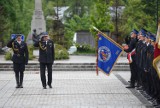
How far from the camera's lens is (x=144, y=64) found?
42.8 feet

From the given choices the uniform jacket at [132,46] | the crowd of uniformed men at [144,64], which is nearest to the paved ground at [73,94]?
the crowd of uniformed men at [144,64]

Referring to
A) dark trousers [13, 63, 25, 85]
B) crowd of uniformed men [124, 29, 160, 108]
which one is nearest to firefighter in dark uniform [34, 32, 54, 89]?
dark trousers [13, 63, 25, 85]

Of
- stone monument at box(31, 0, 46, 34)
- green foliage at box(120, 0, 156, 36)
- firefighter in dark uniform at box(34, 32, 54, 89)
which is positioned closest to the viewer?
firefighter in dark uniform at box(34, 32, 54, 89)

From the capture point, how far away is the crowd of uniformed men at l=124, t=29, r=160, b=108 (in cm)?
1220

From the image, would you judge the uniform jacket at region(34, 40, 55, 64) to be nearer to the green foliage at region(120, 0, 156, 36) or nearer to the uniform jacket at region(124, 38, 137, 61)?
the uniform jacket at region(124, 38, 137, 61)

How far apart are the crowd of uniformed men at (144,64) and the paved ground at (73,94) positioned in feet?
1.01

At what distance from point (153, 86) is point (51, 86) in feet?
14.8

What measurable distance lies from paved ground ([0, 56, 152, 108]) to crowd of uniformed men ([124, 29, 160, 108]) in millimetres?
308

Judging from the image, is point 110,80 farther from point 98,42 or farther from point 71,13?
point 71,13

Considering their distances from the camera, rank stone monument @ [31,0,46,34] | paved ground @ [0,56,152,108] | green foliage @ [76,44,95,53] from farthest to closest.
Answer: stone monument @ [31,0,46,34]
green foliage @ [76,44,95,53]
paved ground @ [0,56,152,108]

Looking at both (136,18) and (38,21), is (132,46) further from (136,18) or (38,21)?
(136,18)

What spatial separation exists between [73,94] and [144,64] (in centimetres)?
254

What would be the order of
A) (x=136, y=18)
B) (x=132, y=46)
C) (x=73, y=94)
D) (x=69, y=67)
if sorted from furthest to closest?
1. (x=136, y=18)
2. (x=69, y=67)
3. (x=132, y=46)
4. (x=73, y=94)

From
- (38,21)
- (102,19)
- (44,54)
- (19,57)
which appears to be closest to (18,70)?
(19,57)
